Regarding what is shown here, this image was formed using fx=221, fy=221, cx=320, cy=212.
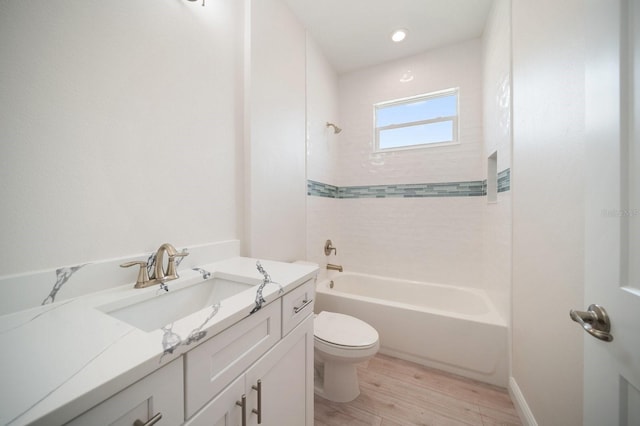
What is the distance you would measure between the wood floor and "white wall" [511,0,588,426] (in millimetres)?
192

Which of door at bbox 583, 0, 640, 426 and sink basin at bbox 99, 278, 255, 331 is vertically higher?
door at bbox 583, 0, 640, 426

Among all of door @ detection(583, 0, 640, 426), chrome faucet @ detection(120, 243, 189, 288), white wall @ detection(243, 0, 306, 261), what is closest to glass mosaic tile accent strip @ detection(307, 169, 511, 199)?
white wall @ detection(243, 0, 306, 261)

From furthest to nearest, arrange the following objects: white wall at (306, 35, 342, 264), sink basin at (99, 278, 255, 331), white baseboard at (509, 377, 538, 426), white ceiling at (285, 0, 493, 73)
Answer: white wall at (306, 35, 342, 264), white ceiling at (285, 0, 493, 73), white baseboard at (509, 377, 538, 426), sink basin at (99, 278, 255, 331)

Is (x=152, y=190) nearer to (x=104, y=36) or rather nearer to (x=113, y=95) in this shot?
(x=113, y=95)

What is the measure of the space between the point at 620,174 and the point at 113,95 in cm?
152

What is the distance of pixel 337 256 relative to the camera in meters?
2.63

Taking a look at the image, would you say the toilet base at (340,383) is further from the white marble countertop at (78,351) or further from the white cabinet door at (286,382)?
the white marble countertop at (78,351)

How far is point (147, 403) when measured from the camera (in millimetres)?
438

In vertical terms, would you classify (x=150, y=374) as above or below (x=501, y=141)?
below

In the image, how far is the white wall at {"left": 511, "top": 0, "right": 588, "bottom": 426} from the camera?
80 centimetres

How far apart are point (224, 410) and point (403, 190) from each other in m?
2.28

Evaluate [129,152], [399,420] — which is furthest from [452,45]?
[399,420]

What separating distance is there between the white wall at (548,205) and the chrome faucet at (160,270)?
5.03 feet

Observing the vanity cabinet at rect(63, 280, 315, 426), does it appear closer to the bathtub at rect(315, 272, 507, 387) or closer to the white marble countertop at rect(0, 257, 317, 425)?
the white marble countertop at rect(0, 257, 317, 425)
